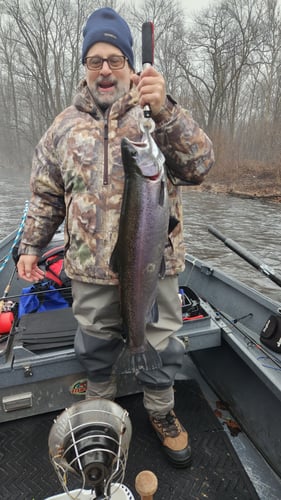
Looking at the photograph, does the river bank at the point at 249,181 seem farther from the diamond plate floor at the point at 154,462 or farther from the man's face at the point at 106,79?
the man's face at the point at 106,79

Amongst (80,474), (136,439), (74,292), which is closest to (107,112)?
(74,292)

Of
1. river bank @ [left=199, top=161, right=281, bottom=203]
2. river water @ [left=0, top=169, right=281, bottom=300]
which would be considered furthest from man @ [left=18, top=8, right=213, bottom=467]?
river bank @ [left=199, top=161, right=281, bottom=203]

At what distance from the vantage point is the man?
1944 mm

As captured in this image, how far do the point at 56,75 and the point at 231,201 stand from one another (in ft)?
73.2

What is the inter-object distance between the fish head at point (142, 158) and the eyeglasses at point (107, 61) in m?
0.61

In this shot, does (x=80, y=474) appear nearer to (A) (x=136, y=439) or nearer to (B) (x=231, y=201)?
(A) (x=136, y=439)

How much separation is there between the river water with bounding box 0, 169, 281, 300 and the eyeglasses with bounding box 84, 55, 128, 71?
5375mm

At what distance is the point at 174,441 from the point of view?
2.46 m

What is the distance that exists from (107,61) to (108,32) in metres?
0.15

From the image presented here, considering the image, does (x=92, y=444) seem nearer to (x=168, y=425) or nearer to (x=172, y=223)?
(x=172, y=223)

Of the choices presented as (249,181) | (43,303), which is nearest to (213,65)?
(249,181)

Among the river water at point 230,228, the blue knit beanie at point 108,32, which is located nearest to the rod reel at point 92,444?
the blue knit beanie at point 108,32

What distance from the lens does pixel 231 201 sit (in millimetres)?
16516

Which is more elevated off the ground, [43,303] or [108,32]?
[108,32]
